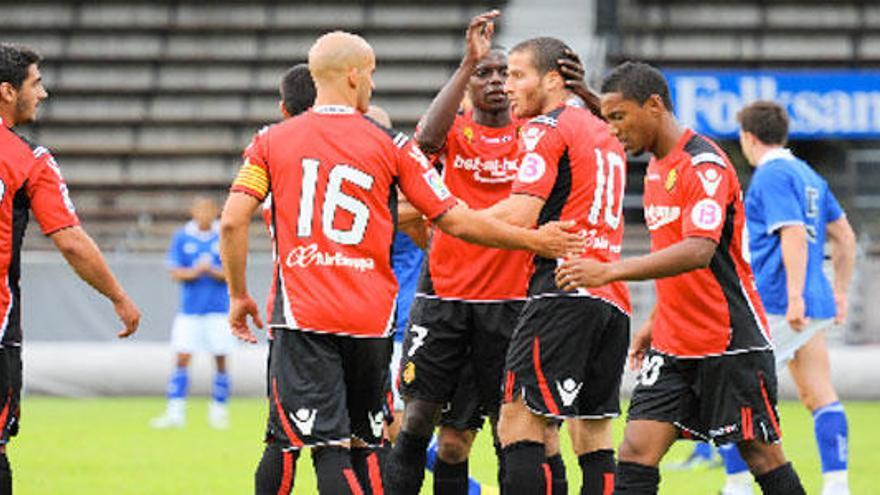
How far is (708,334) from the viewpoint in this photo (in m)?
6.36

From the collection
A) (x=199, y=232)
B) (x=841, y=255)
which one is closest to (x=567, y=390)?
(x=841, y=255)

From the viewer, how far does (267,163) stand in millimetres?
5969

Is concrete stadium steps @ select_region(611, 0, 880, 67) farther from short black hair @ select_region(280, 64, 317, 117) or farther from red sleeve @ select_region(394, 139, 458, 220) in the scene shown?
red sleeve @ select_region(394, 139, 458, 220)

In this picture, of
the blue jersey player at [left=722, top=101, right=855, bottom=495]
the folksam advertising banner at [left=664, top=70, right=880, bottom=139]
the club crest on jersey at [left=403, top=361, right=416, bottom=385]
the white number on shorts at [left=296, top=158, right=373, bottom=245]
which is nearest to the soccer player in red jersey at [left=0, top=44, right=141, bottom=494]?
the white number on shorts at [left=296, top=158, right=373, bottom=245]

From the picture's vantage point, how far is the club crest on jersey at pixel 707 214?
6105mm

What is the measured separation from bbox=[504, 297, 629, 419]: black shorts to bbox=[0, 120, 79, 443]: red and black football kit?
1.88 metres

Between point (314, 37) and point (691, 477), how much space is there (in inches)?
604

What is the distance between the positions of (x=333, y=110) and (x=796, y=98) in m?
16.9

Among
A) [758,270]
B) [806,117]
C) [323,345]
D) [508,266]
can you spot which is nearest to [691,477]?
[758,270]

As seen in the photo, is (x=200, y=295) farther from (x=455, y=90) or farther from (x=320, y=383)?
(x=320, y=383)

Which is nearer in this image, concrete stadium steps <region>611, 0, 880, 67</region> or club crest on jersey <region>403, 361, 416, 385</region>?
club crest on jersey <region>403, 361, 416, 385</region>

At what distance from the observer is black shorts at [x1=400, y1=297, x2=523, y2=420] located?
23.6ft

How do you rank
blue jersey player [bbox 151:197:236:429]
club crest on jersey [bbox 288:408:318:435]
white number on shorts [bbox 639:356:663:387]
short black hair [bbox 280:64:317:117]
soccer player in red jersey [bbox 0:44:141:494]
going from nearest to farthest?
club crest on jersey [bbox 288:408:318:435]
soccer player in red jersey [bbox 0:44:141:494]
white number on shorts [bbox 639:356:663:387]
short black hair [bbox 280:64:317:117]
blue jersey player [bbox 151:197:236:429]

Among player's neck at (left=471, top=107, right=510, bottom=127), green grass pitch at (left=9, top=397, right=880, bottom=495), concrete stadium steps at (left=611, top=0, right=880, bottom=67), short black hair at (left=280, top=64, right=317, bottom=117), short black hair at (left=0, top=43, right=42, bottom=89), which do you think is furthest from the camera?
concrete stadium steps at (left=611, top=0, right=880, bottom=67)
